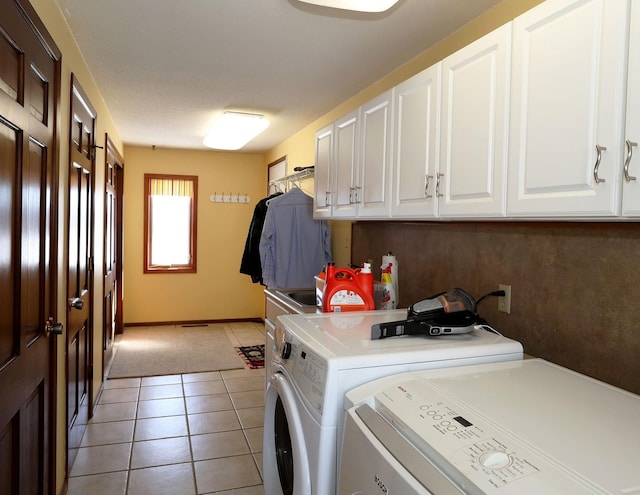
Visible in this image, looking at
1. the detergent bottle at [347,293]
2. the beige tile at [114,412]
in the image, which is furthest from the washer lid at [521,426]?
the beige tile at [114,412]

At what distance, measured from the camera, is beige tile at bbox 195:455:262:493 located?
2479 millimetres

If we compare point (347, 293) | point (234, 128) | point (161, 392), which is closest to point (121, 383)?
point (161, 392)

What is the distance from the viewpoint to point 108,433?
304 centimetres

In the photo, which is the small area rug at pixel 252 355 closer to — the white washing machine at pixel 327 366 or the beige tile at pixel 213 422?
the beige tile at pixel 213 422

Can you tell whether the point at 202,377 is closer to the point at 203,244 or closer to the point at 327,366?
the point at 203,244

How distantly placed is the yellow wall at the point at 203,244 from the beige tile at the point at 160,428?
9.83 feet

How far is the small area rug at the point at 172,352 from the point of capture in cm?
436

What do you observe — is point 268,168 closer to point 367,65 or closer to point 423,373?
point 367,65

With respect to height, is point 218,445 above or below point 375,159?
below

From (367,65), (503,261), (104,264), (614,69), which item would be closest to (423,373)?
(503,261)

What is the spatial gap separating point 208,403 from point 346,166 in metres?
2.12

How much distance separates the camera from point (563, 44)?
1.25m

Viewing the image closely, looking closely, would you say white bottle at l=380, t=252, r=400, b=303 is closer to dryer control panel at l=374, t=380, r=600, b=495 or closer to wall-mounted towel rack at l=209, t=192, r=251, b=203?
dryer control panel at l=374, t=380, r=600, b=495

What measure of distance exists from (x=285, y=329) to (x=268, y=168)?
4.60 metres
